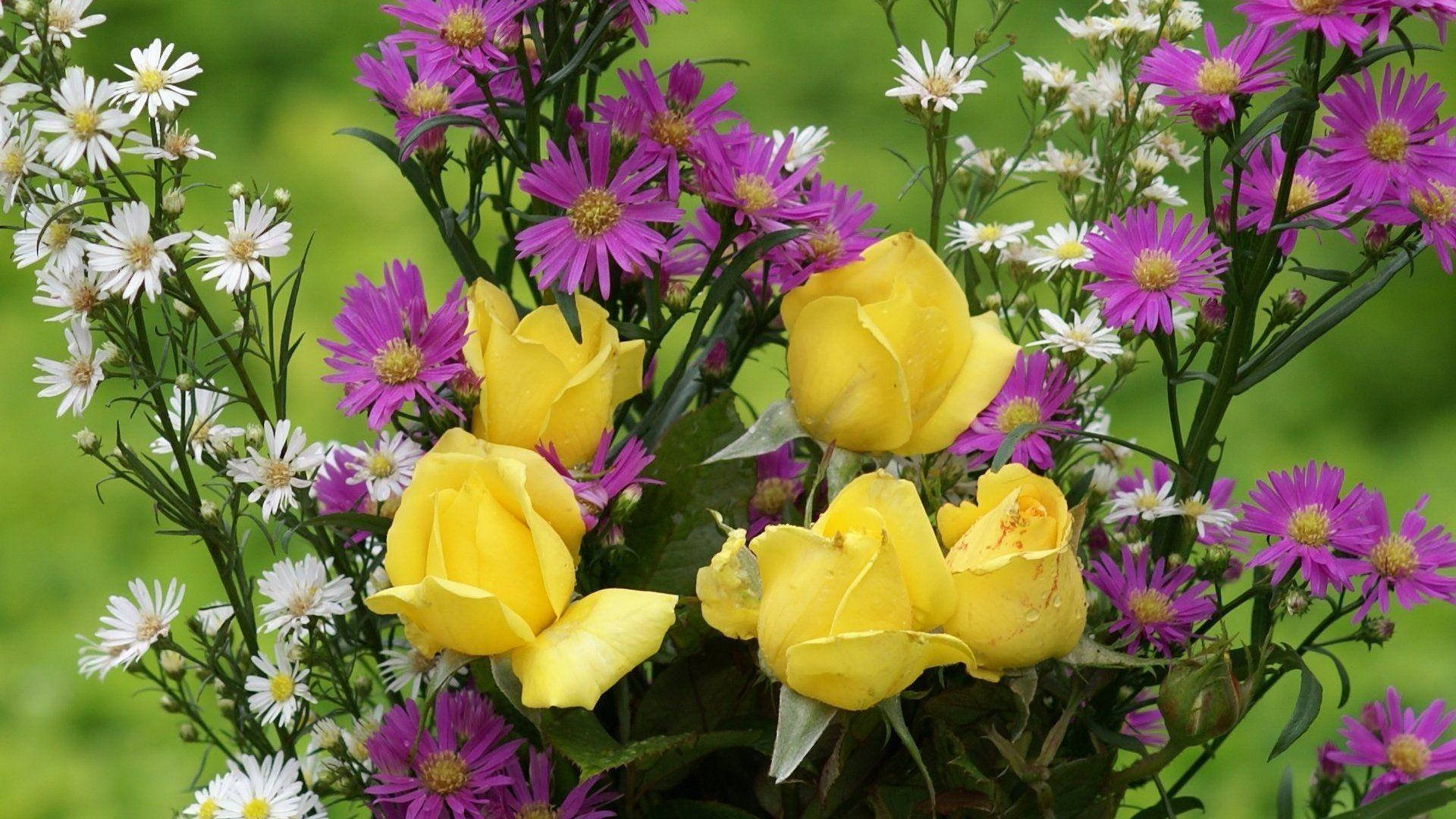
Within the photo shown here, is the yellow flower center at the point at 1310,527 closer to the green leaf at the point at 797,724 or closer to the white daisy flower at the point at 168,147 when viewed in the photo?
the green leaf at the point at 797,724

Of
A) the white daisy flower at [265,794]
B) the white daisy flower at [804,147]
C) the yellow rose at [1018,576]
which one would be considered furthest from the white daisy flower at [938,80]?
the white daisy flower at [265,794]

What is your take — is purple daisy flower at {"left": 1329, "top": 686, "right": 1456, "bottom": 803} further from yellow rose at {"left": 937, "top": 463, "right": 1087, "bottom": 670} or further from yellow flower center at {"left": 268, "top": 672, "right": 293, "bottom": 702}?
yellow flower center at {"left": 268, "top": 672, "right": 293, "bottom": 702}

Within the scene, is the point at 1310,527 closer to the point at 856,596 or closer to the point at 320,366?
the point at 856,596

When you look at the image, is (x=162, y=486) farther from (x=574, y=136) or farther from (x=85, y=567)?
(x=85, y=567)

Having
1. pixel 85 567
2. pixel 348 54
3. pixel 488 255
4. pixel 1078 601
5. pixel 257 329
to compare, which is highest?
pixel 348 54

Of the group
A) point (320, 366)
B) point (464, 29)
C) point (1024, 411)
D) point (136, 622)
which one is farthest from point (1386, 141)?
point (320, 366)

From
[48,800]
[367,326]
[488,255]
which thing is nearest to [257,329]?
[367,326]
